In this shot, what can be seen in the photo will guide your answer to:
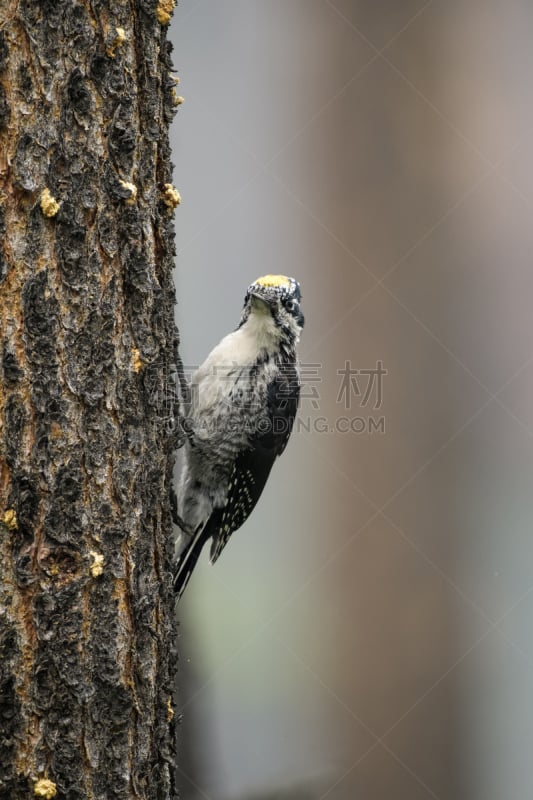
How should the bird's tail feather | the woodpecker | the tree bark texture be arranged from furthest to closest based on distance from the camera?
the woodpecker → the bird's tail feather → the tree bark texture

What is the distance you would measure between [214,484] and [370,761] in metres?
1.56

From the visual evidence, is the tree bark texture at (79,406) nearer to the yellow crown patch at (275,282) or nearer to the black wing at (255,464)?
the yellow crown patch at (275,282)

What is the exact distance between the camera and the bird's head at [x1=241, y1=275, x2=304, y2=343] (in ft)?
9.86

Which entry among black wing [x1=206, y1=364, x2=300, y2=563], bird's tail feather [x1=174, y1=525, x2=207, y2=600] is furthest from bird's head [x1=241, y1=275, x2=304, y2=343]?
bird's tail feather [x1=174, y1=525, x2=207, y2=600]

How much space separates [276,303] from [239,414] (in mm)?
481

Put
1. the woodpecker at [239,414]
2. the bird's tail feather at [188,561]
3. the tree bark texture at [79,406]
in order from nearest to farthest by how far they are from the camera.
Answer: the tree bark texture at [79,406]
the bird's tail feather at [188,561]
the woodpecker at [239,414]

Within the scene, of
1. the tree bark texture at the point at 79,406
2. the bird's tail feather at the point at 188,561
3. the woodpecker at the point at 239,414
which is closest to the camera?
the tree bark texture at the point at 79,406

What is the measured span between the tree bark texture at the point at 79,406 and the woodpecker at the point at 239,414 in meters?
1.15

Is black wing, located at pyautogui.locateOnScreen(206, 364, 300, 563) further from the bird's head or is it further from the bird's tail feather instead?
the bird's head

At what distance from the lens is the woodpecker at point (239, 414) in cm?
309

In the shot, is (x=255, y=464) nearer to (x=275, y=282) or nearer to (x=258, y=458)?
(x=258, y=458)

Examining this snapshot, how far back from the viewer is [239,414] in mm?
3143

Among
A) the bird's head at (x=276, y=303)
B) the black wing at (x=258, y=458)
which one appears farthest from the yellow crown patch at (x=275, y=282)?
the black wing at (x=258, y=458)

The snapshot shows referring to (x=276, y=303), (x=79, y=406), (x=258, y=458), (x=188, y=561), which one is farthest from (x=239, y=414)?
(x=79, y=406)
